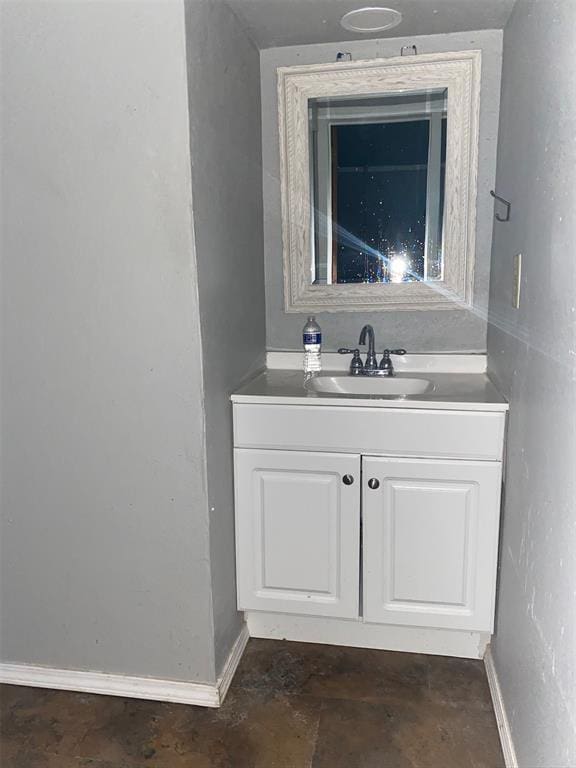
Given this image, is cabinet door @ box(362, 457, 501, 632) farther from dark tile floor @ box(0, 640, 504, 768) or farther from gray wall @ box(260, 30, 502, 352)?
gray wall @ box(260, 30, 502, 352)

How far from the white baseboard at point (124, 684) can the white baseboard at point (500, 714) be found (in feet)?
2.53

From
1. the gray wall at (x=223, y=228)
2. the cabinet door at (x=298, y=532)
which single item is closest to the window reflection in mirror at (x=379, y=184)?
the gray wall at (x=223, y=228)

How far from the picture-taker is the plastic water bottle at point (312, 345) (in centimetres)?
229

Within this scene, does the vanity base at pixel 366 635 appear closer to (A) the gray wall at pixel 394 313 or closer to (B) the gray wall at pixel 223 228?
(B) the gray wall at pixel 223 228

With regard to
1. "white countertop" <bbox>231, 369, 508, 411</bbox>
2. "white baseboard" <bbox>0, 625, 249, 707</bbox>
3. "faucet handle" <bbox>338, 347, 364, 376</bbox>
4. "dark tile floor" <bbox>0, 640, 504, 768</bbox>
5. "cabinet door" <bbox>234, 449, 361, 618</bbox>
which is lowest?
"dark tile floor" <bbox>0, 640, 504, 768</bbox>

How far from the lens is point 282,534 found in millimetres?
1964

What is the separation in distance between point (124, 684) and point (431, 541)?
101cm

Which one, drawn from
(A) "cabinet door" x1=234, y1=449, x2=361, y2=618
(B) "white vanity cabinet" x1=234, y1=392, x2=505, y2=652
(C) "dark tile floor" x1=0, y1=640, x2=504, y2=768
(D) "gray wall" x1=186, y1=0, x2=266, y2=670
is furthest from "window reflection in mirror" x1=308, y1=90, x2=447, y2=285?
(C) "dark tile floor" x1=0, y1=640, x2=504, y2=768

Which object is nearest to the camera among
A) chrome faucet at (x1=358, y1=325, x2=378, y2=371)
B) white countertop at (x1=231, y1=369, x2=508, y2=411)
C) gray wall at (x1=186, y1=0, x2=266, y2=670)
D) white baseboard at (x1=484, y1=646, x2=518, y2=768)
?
white baseboard at (x1=484, y1=646, x2=518, y2=768)

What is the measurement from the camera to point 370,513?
1.90m

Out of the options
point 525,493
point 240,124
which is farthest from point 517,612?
point 240,124

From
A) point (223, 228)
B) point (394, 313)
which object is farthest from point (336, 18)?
point (394, 313)

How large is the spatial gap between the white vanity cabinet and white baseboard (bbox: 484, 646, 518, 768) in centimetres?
12

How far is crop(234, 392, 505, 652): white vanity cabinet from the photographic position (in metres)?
1.83
